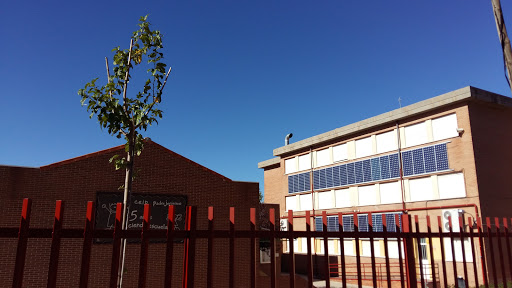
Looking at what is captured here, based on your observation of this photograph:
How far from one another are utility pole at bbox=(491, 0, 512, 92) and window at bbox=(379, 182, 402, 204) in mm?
17231

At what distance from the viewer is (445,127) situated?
21062mm

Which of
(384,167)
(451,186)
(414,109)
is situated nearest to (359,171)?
(384,167)

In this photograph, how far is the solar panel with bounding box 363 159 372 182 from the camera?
83.9 ft

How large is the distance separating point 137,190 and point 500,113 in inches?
801

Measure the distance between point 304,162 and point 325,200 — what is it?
428cm

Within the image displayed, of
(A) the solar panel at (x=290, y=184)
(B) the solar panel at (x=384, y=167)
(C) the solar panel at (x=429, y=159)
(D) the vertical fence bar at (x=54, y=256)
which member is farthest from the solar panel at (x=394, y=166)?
(D) the vertical fence bar at (x=54, y=256)

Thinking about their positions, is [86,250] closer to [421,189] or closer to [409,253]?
[409,253]

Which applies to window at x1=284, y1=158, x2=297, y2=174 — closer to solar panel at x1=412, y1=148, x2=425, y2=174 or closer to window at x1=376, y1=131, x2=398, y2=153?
window at x1=376, y1=131, x2=398, y2=153

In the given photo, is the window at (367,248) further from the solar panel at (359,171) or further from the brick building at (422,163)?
the solar panel at (359,171)

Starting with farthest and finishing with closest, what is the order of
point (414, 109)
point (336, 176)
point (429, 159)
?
point (336, 176), point (414, 109), point (429, 159)

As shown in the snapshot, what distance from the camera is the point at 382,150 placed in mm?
24859

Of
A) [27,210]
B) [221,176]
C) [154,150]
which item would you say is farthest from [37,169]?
[27,210]

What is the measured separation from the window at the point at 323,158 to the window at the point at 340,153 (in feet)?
2.17

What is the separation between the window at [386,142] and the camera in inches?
945
